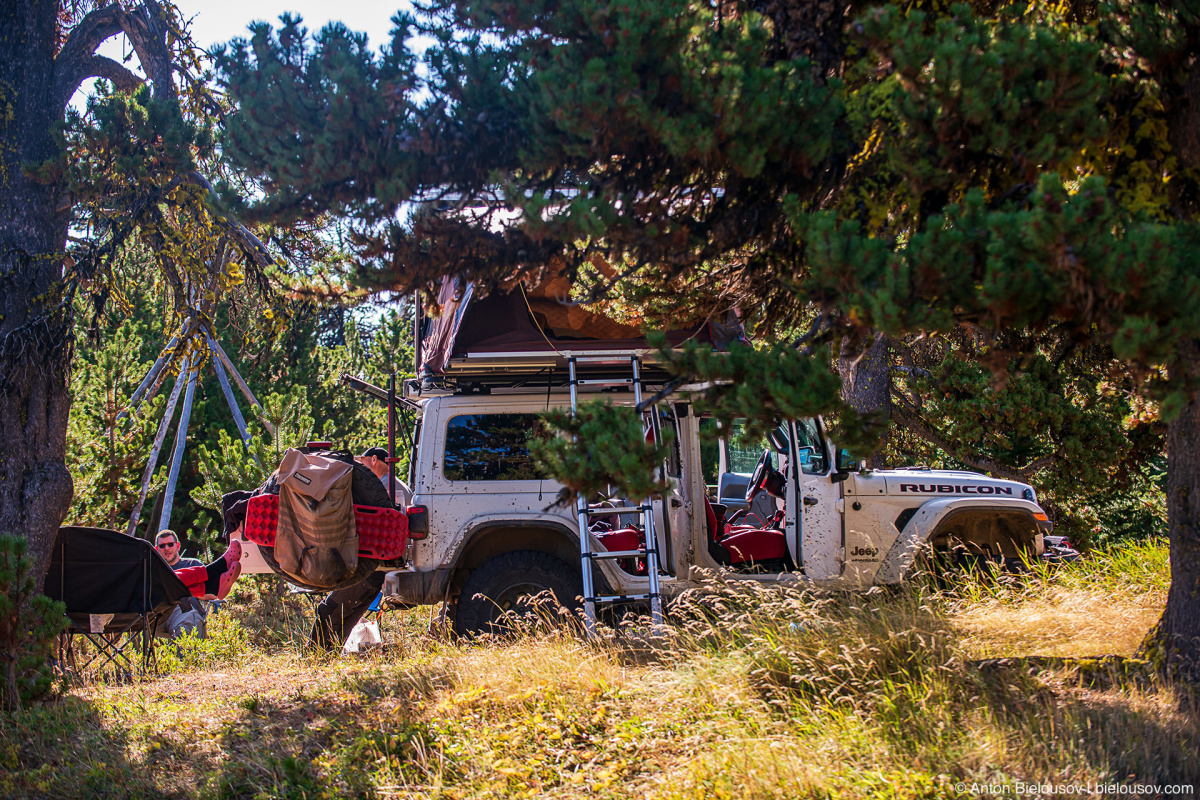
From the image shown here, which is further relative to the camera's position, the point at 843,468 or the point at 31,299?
the point at 843,468

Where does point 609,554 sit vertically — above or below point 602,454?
below

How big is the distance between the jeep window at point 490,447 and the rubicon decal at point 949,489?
119 inches

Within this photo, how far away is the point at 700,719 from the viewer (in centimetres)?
445

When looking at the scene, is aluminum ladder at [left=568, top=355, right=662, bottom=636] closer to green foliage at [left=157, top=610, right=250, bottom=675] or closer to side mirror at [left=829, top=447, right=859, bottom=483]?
side mirror at [left=829, top=447, right=859, bottom=483]

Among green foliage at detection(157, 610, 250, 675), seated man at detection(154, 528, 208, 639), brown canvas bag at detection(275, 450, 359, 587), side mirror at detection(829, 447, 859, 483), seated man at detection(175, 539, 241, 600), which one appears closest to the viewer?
brown canvas bag at detection(275, 450, 359, 587)

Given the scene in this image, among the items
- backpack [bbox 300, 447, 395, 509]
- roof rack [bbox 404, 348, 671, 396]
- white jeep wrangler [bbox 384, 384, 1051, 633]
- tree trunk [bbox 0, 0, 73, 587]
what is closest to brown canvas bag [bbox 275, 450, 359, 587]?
backpack [bbox 300, 447, 395, 509]

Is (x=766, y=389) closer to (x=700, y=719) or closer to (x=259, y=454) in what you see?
(x=700, y=719)

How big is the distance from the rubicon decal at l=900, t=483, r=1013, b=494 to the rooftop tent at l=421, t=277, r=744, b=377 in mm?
2003

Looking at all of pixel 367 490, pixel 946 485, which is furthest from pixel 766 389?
pixel 946 485

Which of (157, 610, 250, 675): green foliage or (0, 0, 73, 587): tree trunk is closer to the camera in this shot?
(0, 0, 73, 587): tree trunk

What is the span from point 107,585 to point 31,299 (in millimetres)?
2357

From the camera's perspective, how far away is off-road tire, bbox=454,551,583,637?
21.6ft

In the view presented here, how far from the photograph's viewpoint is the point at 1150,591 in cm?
608

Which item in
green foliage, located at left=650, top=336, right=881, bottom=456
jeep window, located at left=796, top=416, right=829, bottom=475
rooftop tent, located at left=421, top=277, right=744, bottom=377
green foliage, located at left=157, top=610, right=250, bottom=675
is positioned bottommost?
green foliage, located at left=157, top=610, right=250, bottom=675
